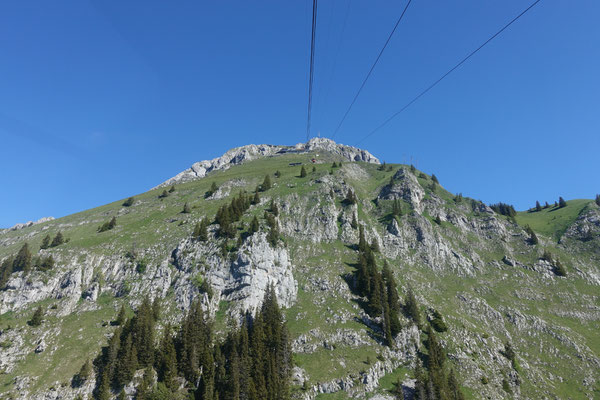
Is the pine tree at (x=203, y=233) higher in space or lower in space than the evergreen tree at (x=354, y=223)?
lower

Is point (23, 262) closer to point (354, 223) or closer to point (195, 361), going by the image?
point (195, 361)

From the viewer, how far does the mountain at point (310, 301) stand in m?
79.8

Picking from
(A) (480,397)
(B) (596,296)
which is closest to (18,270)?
(A) (480,397)

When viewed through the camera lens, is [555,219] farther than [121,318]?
Yes

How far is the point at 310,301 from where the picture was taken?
348 ft

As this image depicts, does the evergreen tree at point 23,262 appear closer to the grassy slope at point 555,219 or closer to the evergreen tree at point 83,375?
the evergreen tree at point 83,375

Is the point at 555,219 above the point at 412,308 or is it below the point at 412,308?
above

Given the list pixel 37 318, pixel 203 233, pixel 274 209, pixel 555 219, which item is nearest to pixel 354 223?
pixel 274 209

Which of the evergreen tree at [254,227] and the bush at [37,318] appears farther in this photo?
the evergreen tree at [254,227]

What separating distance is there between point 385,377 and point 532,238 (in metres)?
119

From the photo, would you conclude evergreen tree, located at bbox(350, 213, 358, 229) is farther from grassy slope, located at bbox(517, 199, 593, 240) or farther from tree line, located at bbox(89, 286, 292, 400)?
grassy slope, located at bbox(517, 199, 593, 240)

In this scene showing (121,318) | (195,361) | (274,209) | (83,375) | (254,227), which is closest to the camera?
(83,375)

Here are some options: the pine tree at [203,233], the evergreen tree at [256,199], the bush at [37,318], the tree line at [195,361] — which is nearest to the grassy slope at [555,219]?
Answer: the evergreen tree at [256,199]

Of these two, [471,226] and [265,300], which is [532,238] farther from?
[265,300]
